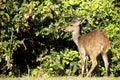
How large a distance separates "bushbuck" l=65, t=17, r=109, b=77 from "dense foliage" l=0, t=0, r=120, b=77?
0.33 meters

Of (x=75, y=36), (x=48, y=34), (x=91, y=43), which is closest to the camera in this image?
(x=91, y=43)

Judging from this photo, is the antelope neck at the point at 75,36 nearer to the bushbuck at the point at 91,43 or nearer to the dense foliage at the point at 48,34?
the bushbuck at the point at 91,43

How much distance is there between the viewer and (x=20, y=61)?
15.1m

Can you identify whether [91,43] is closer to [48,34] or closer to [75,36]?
[75,36]

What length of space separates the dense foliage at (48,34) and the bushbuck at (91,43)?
1.09 ft

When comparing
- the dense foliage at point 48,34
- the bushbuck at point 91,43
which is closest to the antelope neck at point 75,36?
the bushbuck at point 91,43

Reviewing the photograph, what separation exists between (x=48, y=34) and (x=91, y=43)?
4.82ft

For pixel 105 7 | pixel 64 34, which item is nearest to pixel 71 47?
pixel 64 34

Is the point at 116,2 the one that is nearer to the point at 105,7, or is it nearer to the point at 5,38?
the point at 105,7

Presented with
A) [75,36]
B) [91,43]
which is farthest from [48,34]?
[91,43]

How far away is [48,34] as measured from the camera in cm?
1398

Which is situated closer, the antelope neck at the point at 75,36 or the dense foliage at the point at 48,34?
the dense foliage at the point at 48,34

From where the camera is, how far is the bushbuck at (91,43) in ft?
43.5

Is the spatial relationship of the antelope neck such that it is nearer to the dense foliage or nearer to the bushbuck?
the bushbuck
